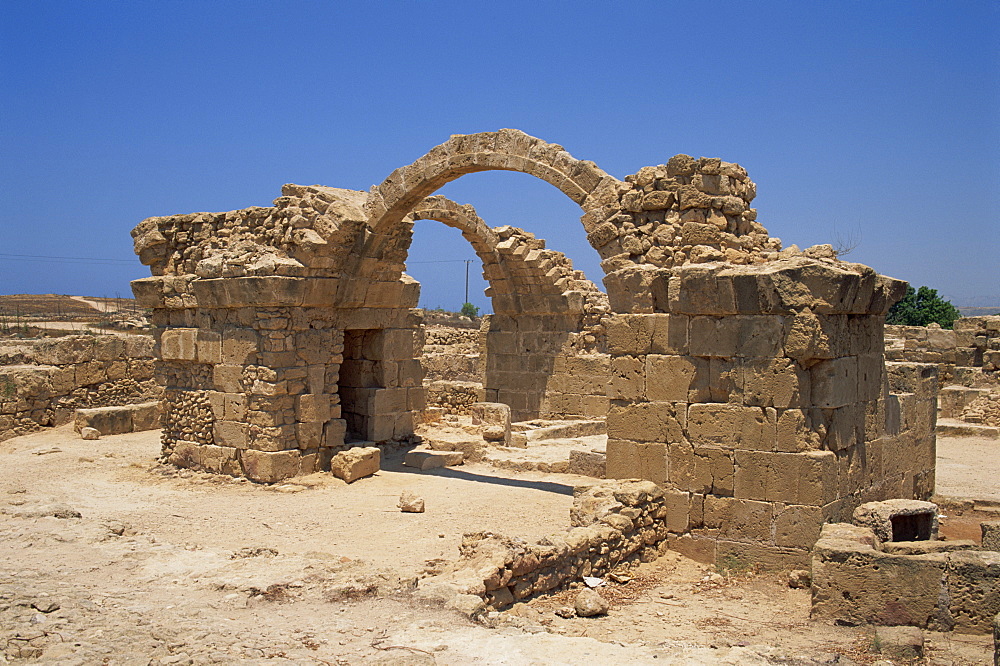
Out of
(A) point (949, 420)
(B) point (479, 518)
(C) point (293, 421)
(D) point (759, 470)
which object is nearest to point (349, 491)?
(C) point (293, 421)

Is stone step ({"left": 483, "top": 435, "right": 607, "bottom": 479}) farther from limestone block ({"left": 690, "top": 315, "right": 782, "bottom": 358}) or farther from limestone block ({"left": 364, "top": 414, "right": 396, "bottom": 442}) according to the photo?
limestone block ({"left": 690, "top": 315, "right": 782, "bottom": 358})

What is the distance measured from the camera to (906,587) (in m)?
4.94

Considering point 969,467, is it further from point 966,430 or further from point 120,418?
point 120,418

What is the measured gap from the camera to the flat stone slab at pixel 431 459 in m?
9.96

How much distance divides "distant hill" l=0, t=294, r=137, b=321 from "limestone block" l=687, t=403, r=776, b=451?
20179 mm

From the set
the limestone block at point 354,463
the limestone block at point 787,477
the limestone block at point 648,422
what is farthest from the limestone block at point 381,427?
the limestone block at point 787,477

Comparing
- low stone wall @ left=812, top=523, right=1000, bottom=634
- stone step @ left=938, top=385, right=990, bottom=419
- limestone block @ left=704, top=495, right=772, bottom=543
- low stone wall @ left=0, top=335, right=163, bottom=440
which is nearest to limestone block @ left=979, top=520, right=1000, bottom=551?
low stone wall @ left=812, top=523, right=1000, bottom=634

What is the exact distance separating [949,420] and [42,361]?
1436 centimetres

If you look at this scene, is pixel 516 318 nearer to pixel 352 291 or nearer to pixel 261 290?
pixel 352 291

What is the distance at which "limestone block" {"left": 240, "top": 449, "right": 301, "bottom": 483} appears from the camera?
29.6 feet

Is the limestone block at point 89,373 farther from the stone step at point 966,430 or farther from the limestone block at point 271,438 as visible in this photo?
the stone step at point 966,430

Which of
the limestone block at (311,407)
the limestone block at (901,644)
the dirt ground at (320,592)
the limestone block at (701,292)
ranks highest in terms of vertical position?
the limestone block at (701,292)

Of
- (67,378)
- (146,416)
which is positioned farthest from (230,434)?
(67,378)

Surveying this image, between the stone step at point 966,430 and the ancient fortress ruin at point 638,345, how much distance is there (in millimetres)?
5553
